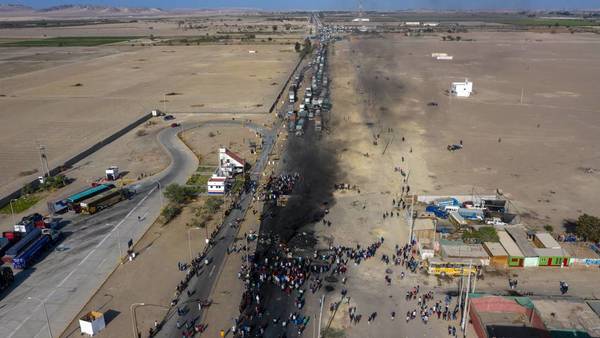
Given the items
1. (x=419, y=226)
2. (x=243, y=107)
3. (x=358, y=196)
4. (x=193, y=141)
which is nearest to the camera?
(x=419, y=226)

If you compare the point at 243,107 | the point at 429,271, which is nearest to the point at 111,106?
the point at 243,107

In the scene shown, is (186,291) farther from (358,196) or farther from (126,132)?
(126,132)

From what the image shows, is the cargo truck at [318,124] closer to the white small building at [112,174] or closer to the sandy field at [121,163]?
the sandy field at [121,163]

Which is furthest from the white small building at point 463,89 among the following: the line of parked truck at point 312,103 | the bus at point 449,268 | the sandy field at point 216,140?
the bus at point 449,268

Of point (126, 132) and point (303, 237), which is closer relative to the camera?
point (303, 237)

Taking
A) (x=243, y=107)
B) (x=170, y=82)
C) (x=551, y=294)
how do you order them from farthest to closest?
(x=170, y=82) → (x=243, y=107) → (x=551, y=294)

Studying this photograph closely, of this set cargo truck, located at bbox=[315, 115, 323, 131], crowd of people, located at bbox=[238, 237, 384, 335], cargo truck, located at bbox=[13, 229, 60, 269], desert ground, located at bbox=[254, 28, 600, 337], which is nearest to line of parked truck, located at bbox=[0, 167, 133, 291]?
cargo truck, located at bbox=[13, 229, 60, 269]
